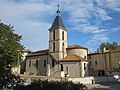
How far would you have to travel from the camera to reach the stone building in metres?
59.7

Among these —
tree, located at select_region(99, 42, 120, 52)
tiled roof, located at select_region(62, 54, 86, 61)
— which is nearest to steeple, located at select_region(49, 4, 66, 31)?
tiled roof, located at select_region(62, 54, 86, 61)

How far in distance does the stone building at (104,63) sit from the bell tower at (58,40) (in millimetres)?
11756

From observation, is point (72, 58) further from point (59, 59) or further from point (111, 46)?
point (111, 46)

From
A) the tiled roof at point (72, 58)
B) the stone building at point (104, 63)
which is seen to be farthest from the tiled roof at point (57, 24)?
the stone building at point (104, 63)

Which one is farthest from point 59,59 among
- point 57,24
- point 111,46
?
point 111,46

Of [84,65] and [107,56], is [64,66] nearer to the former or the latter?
[84,65]

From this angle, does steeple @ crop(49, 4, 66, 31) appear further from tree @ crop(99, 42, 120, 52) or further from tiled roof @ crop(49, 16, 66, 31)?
tree @ crop(99, 42, 120, 52)

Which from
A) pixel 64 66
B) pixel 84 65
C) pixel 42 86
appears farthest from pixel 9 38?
pixel 42 86

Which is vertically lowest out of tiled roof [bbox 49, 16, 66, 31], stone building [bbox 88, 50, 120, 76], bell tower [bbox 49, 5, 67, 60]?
Result: stone building [bbox 88, 50, 120, 76]

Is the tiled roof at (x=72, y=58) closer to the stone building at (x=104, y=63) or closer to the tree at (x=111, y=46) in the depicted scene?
the stone building at (x=104, y=63)

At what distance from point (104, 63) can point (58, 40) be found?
15.7 meters

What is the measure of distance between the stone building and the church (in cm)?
636

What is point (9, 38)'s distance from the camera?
42.7m

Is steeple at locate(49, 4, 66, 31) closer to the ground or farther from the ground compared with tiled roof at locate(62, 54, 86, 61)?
farther from the ground
